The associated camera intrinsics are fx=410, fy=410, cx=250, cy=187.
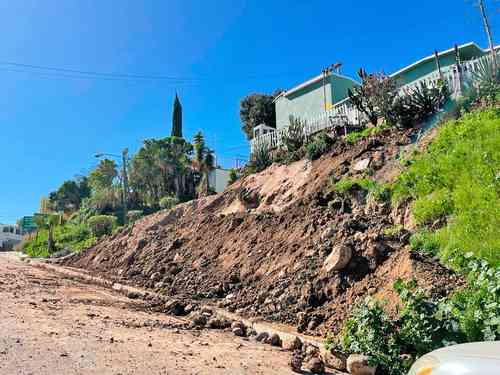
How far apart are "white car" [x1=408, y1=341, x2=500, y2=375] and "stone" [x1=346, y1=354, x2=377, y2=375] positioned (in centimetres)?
241

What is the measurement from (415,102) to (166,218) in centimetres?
1287

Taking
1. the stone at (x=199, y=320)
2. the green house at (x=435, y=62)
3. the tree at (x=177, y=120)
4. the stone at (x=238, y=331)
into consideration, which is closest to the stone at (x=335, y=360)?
the stone at (x=238, y=331)

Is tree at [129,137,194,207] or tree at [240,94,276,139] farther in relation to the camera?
tree at [129,137,194,207]

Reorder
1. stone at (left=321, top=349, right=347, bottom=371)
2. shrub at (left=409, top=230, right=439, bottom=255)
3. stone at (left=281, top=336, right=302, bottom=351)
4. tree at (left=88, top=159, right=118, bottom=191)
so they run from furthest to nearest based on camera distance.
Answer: tree at (left=88, top=159, right=118, bottom=191) → shrub at (left=409, top=230, right=439, bottom=255) → stone at (left=281, top=336, right=302, bottom=351) → stone at (left=321, top=349, right=347, bottom=371)

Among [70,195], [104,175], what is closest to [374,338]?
[104,175]

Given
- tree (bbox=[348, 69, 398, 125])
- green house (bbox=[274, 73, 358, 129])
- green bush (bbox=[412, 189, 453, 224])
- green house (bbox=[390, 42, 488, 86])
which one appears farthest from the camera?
green house (bbox=[274, 73, 358, 129])

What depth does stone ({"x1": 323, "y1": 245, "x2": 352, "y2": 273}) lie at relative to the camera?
7.67 m

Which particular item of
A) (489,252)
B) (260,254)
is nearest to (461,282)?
(489,252)

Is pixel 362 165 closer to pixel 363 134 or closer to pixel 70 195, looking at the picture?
pixel 363 134

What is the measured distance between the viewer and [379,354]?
4875mm

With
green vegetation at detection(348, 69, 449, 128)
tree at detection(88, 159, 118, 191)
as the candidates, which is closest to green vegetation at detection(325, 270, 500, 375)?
green vegetation at detection(348, 69, 449, 128)

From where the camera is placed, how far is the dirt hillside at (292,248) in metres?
7.17

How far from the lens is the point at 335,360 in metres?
5.39

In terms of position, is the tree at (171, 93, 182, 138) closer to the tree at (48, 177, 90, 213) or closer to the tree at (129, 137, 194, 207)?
the tree at (129, 137, 194, 207)
